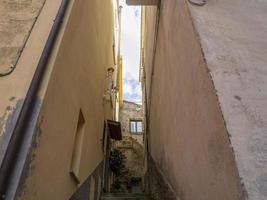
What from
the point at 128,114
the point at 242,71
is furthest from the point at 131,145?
the point at 242,71

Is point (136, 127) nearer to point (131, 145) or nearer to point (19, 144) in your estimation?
point (131, 145)

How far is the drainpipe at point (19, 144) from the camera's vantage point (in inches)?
57.7

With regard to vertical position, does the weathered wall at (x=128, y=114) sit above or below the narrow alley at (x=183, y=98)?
below

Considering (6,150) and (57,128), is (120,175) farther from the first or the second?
(6,150)

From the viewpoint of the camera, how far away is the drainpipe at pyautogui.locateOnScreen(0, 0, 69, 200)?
1.47 meters

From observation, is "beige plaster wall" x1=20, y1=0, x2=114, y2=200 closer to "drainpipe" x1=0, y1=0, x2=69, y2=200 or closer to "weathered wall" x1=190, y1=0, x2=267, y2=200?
"drainpipe" x1=0, y1=0, x2=69, y2=200

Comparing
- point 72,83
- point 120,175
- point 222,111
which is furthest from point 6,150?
point 120,175

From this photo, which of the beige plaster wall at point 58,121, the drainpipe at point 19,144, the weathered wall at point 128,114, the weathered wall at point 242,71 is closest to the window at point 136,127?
the weathered wall at point 128,114

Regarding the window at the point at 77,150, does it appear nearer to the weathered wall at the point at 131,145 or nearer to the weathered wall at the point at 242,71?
the weathered wall at the point at 242,71

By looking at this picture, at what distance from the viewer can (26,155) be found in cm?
165

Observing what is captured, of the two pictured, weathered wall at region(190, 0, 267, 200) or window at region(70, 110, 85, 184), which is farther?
window at region(70, 110, 85, 184)

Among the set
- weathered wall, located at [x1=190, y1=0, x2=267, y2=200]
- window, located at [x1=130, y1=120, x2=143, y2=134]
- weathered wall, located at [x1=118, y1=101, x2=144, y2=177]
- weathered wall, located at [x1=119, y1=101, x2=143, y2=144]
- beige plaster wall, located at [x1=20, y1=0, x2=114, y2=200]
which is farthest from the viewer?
weathered wall, located at [x1=119, y1=101, x2=143, y2=144]

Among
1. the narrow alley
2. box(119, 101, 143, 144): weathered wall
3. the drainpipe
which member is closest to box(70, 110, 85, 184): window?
the narrow alley

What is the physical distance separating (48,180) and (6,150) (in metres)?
0.60
